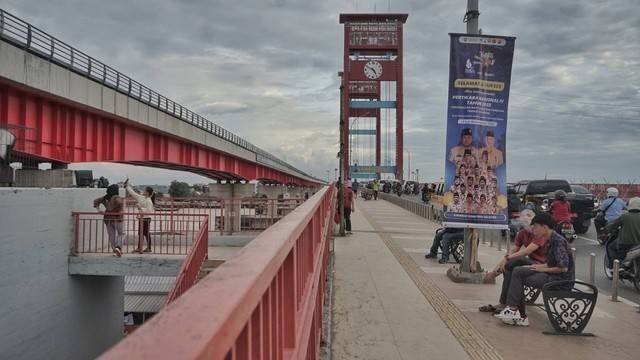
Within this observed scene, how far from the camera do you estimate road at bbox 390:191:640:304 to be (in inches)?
344

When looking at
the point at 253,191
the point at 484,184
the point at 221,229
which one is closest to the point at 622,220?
the point at 484,184

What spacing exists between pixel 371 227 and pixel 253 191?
130 feet

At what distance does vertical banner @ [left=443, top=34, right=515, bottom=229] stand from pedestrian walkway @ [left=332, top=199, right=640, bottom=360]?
1277 mm

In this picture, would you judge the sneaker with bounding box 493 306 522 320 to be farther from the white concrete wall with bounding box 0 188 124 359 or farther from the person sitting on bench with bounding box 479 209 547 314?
the white concrete wall with bounding box 0 188 124 359

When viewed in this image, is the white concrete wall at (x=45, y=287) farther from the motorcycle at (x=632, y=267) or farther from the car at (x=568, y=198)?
the car at (x=568, y=198)

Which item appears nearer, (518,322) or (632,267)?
(518,322)

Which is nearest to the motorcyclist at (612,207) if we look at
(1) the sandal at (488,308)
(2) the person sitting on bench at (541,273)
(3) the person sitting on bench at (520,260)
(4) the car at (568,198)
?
(4) the car at (568,198)

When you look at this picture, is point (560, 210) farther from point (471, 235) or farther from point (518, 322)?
point (518, 322)

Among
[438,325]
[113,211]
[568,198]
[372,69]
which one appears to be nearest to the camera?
[438,325]

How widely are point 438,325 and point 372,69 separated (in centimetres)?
7574

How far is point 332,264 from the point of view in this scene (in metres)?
10.6

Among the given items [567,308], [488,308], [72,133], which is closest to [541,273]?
[567,308]

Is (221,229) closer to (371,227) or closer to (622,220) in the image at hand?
(371,227)

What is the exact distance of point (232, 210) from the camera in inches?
768
